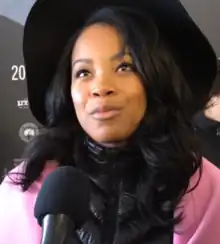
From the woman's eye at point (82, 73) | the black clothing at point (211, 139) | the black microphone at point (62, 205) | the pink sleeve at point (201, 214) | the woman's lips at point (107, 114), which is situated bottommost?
the pink sleeve at point (201, 214)

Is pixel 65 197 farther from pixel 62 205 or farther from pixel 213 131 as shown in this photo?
pixel 213 131

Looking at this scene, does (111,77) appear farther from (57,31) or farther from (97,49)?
(57,31)

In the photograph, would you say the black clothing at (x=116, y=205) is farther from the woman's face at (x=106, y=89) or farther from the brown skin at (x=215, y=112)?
the brown skin at (x=215, y=112)

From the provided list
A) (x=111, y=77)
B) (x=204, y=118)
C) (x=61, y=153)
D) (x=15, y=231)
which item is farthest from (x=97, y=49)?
(x=204, y=118)

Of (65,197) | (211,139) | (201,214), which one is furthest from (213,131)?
(65,197)

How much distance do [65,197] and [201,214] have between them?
0.31 m

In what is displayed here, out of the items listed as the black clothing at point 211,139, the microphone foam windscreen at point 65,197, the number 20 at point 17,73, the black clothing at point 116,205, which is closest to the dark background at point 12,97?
the number 20 at point 17,73

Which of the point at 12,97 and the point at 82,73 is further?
the point at 12,97

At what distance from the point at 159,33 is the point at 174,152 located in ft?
0.55

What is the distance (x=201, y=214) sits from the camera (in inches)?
34.3

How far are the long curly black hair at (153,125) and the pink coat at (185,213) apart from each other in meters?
0.01

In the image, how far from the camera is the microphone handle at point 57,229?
0.55 m

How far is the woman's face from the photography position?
0.80 m

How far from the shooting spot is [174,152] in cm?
87
